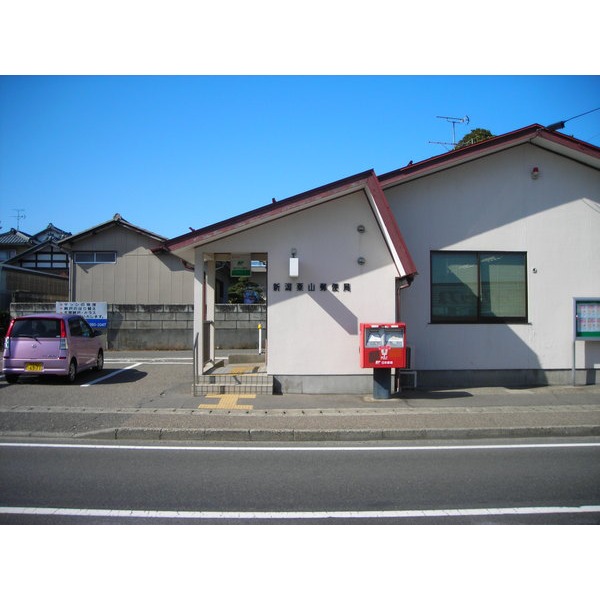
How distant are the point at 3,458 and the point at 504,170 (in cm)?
1081

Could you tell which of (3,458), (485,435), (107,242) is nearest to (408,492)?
(485,435)

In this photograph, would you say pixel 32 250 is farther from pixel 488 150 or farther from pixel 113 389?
pixel 488 150

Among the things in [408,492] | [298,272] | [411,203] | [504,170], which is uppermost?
[504,170]

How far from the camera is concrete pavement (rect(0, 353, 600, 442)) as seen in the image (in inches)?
284

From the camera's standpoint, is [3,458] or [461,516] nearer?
[461,516]

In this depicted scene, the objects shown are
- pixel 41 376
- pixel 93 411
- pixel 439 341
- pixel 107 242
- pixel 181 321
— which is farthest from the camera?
pixel 107 242

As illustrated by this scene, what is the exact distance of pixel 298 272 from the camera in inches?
387

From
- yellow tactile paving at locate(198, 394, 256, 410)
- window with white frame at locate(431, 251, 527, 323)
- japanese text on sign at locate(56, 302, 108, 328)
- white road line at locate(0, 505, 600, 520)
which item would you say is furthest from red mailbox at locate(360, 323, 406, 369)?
japanese text on sign at locate(56, 302, 108, 328)

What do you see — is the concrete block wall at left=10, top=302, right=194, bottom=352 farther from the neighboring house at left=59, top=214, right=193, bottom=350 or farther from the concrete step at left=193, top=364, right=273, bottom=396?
the concrete step at left=193, top=364, right=273, bottom=396

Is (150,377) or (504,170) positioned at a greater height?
(504,170)

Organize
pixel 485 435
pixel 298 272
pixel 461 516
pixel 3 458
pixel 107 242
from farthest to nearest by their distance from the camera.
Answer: pixel 107 242 < pixel 298 272 < pixel 485 435 < pixel 3 458 < pixel 461 516

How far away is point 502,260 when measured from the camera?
436 inches

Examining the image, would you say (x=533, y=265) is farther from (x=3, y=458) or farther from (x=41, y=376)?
(x=41, y=376)

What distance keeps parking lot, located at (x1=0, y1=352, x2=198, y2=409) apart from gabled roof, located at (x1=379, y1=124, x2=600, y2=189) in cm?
627
